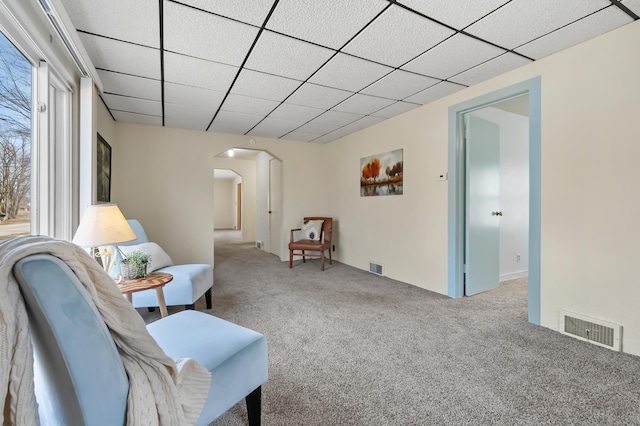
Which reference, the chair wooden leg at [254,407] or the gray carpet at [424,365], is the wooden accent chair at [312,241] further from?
the chair wooden leg at [254,407]

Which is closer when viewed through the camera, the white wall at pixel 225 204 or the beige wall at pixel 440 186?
the beige wall at pixel 440 186

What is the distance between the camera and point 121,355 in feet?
2.96

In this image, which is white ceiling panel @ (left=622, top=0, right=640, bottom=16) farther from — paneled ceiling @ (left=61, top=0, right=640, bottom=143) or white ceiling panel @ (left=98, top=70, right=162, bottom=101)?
white ceiling panel @ (left=98, top=70, right=162, bottom=101)

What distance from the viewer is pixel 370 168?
4.62 meters

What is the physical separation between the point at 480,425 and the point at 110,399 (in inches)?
61.2

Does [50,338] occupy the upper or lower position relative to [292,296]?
upper

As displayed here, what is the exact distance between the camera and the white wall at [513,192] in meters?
4.04

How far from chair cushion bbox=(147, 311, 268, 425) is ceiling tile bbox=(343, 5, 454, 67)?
213 cm

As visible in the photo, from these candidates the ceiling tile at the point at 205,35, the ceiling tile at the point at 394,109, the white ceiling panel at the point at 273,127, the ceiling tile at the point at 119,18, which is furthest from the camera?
the white ceiling panel at the point at 273,127

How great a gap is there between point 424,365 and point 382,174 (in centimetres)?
294

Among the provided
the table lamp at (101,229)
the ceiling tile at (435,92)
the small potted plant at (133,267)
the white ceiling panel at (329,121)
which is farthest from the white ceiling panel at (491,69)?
the small potted plant at (133,267)

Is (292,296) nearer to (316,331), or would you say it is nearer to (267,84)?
(316,331)

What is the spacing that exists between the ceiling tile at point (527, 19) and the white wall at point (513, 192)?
1.92 m

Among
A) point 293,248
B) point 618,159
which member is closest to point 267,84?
point 293,248
